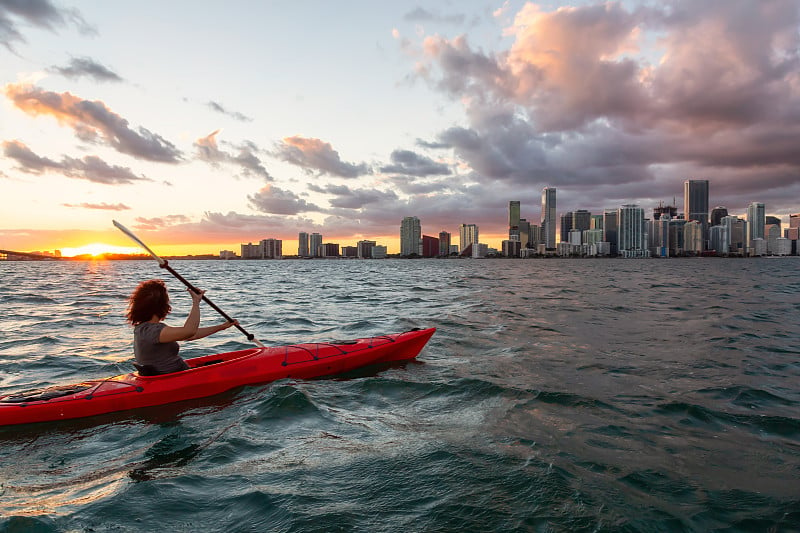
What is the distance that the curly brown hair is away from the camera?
567 cm

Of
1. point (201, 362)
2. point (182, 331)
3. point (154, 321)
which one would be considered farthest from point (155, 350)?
point (201, 362)

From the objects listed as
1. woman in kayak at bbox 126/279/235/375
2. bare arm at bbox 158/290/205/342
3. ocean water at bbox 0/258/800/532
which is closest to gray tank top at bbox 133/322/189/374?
woman in kayak at bbox 126/279/235/375

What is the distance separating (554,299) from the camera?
2180 centimetres

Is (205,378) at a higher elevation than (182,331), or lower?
lower

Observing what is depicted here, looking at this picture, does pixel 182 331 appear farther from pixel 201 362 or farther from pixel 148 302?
pixel 201 362

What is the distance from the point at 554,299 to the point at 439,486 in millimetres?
19227

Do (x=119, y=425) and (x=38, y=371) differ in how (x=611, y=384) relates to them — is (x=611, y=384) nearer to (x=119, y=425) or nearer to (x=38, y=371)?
(x=119, y=425)

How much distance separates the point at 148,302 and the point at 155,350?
88 cm

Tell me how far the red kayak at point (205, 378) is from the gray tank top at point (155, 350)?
15 cm

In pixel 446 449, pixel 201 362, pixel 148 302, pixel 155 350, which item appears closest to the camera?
pixel 446 449

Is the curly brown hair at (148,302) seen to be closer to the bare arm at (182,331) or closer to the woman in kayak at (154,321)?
the woman in kayak at (154,321)

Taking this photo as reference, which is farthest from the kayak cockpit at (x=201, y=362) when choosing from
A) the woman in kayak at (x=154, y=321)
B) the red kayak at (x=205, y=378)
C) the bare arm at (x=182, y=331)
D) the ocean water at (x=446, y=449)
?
the bare arm at (x=182, y=331)

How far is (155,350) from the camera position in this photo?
6.16 meters

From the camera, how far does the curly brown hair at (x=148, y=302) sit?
5.67 metres
